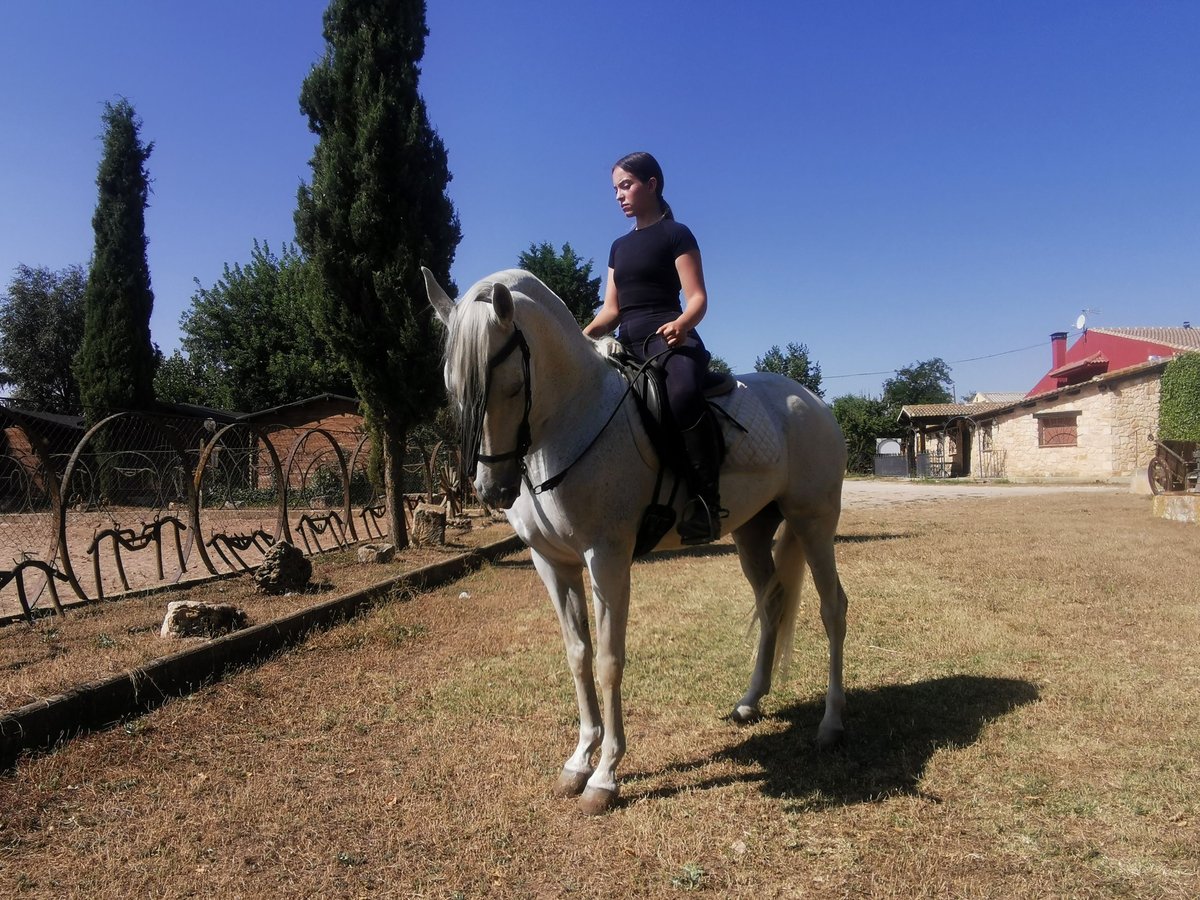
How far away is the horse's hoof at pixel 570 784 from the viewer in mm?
3148

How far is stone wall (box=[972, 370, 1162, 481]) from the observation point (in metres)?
28.1

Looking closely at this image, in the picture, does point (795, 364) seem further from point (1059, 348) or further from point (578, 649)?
point (578, 649)

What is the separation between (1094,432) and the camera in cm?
2917

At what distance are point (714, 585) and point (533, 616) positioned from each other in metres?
2.12

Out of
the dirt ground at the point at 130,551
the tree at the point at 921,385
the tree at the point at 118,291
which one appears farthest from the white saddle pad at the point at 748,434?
the tree at the point at 921,385

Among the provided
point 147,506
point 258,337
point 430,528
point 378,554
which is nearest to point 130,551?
point 378,554

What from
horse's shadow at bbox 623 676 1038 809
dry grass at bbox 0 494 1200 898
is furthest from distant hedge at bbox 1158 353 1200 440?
horse's shadow at bbox 623 676 1038 809

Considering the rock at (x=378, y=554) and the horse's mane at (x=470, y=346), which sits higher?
the horse's mane at (x=470, y=346)

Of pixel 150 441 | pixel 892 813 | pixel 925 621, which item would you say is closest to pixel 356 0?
pixel 925 621

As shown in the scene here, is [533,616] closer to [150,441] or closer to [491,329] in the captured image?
[491,329]

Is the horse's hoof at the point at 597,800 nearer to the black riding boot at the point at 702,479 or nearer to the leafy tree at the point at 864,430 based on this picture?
the black riding boot at the point at 702,479

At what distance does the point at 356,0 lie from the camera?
33.2ft

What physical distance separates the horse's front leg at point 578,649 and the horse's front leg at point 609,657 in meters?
0.08

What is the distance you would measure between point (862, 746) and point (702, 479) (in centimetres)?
161
